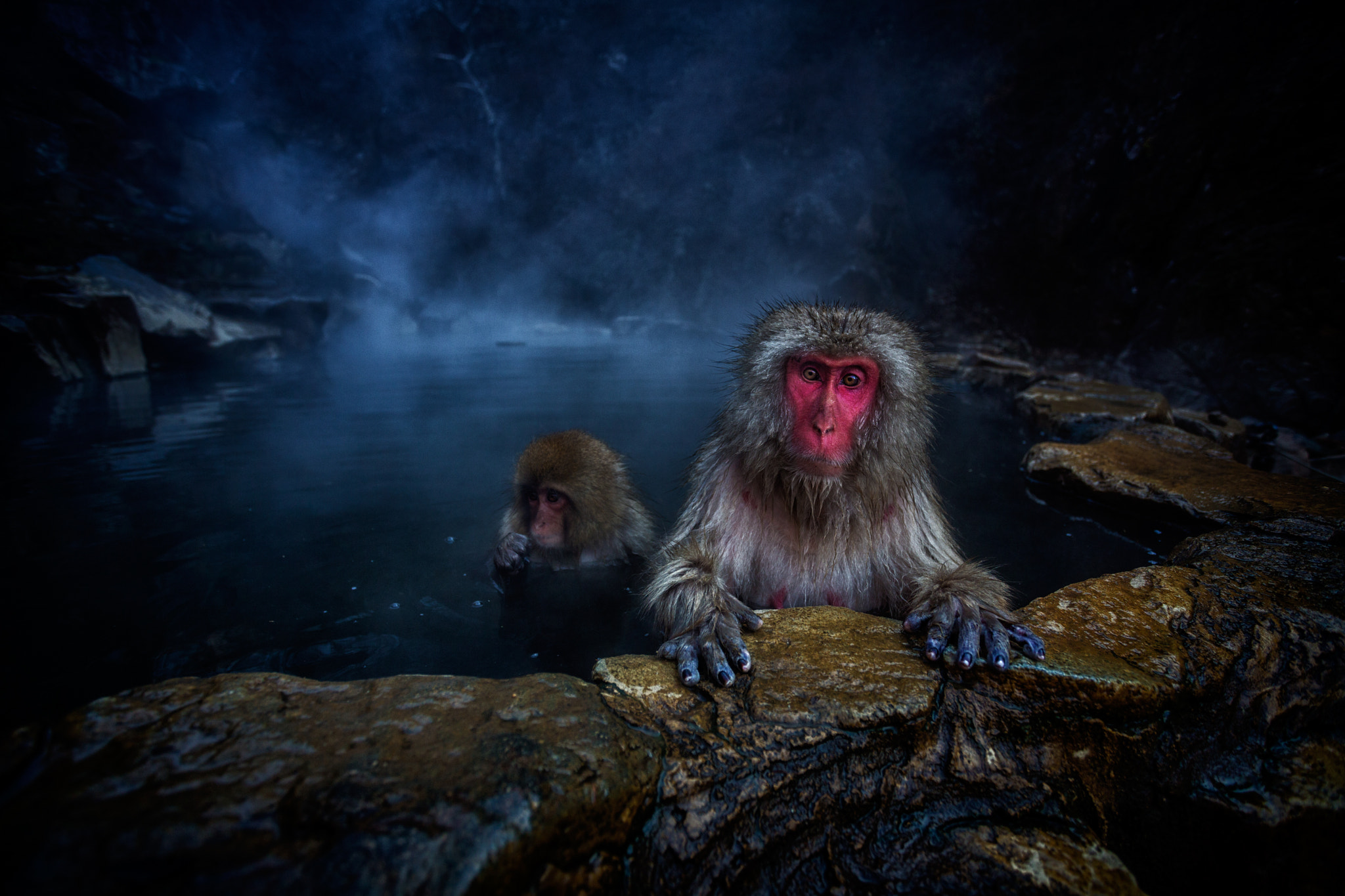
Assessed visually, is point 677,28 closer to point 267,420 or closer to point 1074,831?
point 267,420

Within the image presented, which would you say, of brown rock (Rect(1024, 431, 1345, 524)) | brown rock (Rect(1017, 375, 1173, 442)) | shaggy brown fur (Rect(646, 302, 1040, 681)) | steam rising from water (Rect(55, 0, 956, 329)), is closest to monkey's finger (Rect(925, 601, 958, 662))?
shaggy brown fur (Rect(646, 302, 1040, 681))

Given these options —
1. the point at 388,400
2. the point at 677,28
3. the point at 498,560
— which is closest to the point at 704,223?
the point at 677,28

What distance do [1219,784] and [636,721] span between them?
1.36m

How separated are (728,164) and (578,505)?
19530mm

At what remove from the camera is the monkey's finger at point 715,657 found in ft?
4.23

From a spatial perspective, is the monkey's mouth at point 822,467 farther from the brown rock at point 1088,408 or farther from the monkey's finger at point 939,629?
the brown rock at point 1088,408

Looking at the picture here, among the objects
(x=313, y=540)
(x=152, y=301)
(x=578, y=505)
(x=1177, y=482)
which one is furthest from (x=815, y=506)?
(x=152, y=301)

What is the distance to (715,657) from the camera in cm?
133

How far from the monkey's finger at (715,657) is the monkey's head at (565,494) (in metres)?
1.52

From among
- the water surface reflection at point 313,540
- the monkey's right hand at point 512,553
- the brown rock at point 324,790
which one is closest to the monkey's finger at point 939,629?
the brown rock at point 324,790

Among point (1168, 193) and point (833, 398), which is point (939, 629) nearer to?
point (833, 398)

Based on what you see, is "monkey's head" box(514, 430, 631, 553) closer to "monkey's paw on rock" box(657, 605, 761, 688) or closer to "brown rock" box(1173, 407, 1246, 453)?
"monkey's paw on rock" box(657, 605, 761, 688)

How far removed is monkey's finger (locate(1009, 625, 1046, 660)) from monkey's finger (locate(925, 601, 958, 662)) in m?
0.14

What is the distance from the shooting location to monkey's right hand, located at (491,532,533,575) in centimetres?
270
